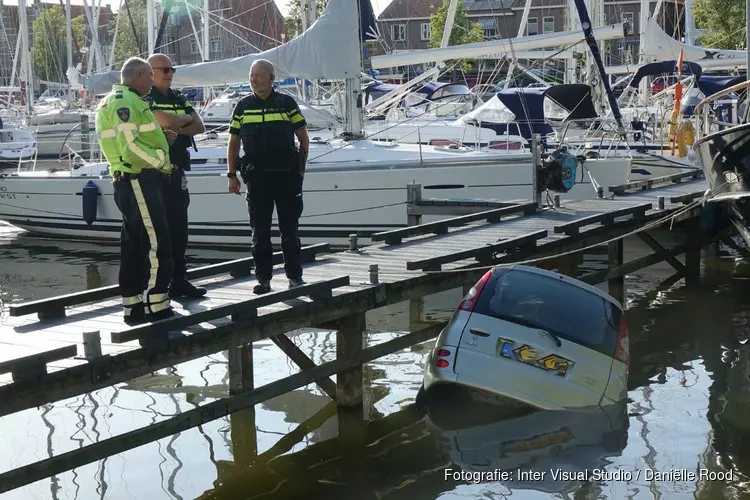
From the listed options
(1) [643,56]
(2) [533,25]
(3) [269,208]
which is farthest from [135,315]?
(2) [533,25]

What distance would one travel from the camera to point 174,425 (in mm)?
6973

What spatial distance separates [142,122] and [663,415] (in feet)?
16.9

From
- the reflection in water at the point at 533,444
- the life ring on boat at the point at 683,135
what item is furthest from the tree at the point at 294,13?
the reflection in water at the point at 533,444

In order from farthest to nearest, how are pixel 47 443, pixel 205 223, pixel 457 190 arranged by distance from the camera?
pixel 205 223
pixel 457 190
pixel 47 443

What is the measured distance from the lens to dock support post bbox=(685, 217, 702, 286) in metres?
15.4

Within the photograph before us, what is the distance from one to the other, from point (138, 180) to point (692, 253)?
10.9 m

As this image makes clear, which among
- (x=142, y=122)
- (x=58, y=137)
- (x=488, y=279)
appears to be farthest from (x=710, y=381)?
(x=58, y=137)

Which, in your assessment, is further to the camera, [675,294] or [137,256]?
[675,294]

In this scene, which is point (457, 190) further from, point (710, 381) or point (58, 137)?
point (58, 137)

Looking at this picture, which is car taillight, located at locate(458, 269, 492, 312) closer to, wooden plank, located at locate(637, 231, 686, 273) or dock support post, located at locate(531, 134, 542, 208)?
dock support post, located at locate(531, 134, 542, 208)

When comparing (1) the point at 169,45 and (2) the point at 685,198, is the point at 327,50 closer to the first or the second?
(2) the point at 685,198

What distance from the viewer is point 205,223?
20297 millimetres

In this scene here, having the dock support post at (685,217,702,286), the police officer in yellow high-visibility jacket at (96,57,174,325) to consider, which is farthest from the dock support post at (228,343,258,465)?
the dock support post at (685,217,702,286)

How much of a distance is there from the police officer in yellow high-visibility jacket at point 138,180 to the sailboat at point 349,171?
10957 mm
